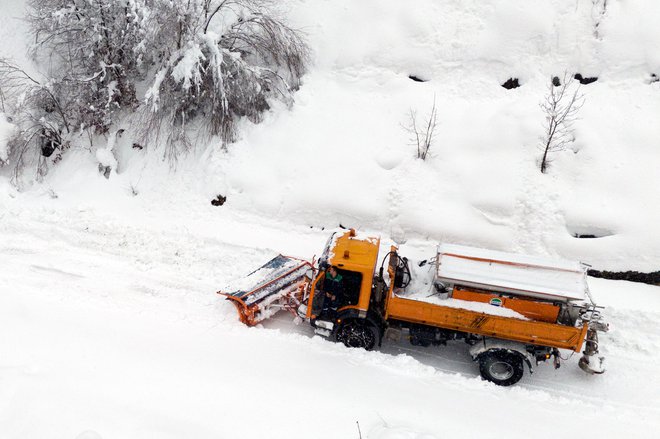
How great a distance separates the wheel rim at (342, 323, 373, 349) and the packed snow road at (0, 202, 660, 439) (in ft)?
0.57

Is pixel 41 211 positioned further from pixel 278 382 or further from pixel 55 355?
pixel 278 382

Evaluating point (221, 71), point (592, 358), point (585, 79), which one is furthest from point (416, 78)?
point (592, 358)

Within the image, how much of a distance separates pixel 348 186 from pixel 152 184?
5325 mm

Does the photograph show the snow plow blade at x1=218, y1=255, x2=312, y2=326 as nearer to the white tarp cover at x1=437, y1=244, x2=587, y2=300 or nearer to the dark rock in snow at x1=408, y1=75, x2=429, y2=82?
the white tarp cover at x1=437, y1=244, x2=587, y2=300

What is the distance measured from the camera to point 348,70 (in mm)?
13422

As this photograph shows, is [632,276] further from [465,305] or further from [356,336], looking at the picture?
[356,336]

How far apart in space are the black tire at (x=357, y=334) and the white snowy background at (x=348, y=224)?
223 mm

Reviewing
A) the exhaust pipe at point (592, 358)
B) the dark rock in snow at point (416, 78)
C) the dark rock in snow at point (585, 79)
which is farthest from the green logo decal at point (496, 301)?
the dark rock in snow at point (585, 79)

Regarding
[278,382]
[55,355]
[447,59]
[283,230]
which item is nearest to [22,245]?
[55,355]

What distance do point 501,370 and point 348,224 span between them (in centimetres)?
493

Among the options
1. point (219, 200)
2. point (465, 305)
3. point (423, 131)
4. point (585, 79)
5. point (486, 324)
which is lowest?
point (486, 324)

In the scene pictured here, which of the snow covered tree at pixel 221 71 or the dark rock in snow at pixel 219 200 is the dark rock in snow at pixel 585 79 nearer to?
the snow covered tree at pixel 221 71

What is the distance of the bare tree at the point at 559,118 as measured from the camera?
1123 centimetres

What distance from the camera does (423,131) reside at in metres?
12.2
